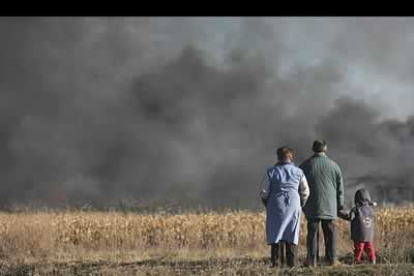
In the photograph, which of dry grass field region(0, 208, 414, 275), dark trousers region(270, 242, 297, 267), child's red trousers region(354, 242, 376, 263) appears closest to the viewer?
dark trousers region(270, 242, 297, 267)

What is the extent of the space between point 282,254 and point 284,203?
Result: 815mm

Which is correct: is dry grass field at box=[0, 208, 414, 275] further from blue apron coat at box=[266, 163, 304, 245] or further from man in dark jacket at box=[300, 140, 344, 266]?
blue apron coat at box=[266, 163, 304, 245]

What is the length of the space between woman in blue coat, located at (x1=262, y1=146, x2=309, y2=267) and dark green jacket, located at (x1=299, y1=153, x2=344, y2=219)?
0.31m

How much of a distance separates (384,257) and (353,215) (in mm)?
968

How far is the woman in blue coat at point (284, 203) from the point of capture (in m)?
12.4

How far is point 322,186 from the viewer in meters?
12.7

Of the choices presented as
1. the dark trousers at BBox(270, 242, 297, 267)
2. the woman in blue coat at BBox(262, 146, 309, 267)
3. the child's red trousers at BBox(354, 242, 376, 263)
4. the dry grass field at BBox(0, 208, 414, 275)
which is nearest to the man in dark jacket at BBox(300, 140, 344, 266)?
the woman in blue coat at BBox(262, 146, 309, 267)

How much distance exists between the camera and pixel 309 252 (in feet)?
41.8

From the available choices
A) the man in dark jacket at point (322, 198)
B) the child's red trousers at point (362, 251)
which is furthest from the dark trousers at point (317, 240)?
the child's red trousers at point (362, 251)

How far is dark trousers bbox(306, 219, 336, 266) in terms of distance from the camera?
12.7 m

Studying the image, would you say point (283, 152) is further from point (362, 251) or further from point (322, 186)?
point (362, 251)
